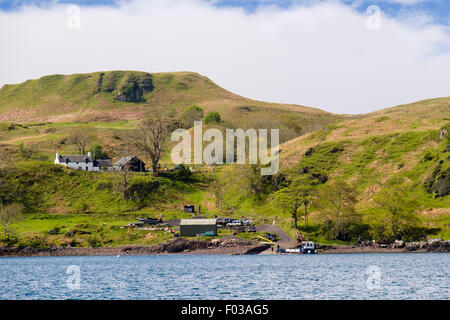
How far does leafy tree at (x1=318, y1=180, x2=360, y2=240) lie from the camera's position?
98250 millimetres

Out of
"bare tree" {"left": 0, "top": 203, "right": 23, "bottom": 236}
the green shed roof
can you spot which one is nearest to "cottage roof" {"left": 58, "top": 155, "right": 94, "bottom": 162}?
"bare tree" {"left": 0, "top": 203, "right": 23, "bottom": 236}

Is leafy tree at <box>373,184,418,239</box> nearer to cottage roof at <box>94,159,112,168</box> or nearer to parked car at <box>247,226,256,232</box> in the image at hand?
parked car at <box>247,226,256,232</box>

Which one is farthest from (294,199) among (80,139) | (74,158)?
(80,139)

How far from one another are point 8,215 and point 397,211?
74.4 meters

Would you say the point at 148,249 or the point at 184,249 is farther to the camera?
the point at 184,249

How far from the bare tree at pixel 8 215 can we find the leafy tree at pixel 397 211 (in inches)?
2817

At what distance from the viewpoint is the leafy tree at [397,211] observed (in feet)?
313

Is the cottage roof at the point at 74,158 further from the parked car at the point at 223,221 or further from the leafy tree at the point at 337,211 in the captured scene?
the leafy tree at the point at 337,211

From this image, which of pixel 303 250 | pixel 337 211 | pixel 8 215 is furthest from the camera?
pixel 8 215

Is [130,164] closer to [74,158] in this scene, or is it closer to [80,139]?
[74,158]

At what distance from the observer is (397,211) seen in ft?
315
